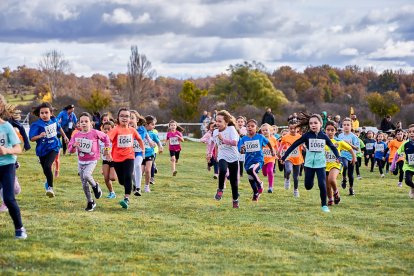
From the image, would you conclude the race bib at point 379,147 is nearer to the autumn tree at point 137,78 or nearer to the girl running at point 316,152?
the girl running at point 316,152

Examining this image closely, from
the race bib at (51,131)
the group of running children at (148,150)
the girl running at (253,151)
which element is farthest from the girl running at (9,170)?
the girl running at (253,151)

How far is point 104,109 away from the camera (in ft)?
219

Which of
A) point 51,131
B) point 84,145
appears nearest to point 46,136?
point 51,131

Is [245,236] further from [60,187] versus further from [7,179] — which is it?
[60,187]

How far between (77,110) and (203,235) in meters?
54.4

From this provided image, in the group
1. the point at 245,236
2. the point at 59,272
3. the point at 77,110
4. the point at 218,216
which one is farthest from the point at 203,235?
the point at 77,110

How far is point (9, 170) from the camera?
10.0 metres

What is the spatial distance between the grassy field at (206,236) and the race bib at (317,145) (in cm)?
123

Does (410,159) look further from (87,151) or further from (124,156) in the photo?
(87,151)

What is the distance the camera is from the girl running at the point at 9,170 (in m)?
9.88

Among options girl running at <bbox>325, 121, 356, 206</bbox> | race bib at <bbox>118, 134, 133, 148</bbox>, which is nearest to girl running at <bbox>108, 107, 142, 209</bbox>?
race bib at <bbox>118, 134, 133, 148</bbox>

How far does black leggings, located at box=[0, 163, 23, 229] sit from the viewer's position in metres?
9.86

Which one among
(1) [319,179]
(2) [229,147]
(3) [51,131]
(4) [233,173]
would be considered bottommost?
(1) [319,179]

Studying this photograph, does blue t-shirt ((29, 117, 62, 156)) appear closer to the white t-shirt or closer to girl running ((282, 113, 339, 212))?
the white t-shirt
